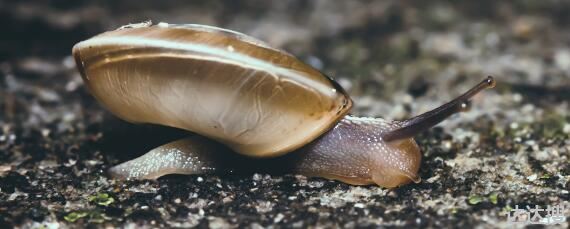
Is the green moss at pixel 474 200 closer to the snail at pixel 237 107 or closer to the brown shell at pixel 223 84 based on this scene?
A: the snail at pixel 237 107

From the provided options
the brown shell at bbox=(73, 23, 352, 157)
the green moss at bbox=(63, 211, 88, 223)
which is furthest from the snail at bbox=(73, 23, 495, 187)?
the green moss at bbox=(63, 211, 88, 223)

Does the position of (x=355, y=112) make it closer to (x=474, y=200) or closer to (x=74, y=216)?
(x=474, y=200)

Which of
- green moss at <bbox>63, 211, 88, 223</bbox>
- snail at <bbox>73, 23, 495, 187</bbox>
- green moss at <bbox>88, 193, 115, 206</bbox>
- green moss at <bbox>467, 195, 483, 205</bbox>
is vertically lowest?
green moss at <bbox>63, 211, 88, 223</bbox>

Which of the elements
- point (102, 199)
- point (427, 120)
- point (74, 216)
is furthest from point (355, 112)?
point (74, 216)

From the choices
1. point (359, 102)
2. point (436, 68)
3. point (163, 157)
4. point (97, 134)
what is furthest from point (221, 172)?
point (436, 68)

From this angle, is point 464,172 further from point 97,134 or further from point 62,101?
point 62,101

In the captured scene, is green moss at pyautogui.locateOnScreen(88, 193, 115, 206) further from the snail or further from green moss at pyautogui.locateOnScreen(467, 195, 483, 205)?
green moss at pyautogui.locateOnScreen(467, 195, 483, 205)
